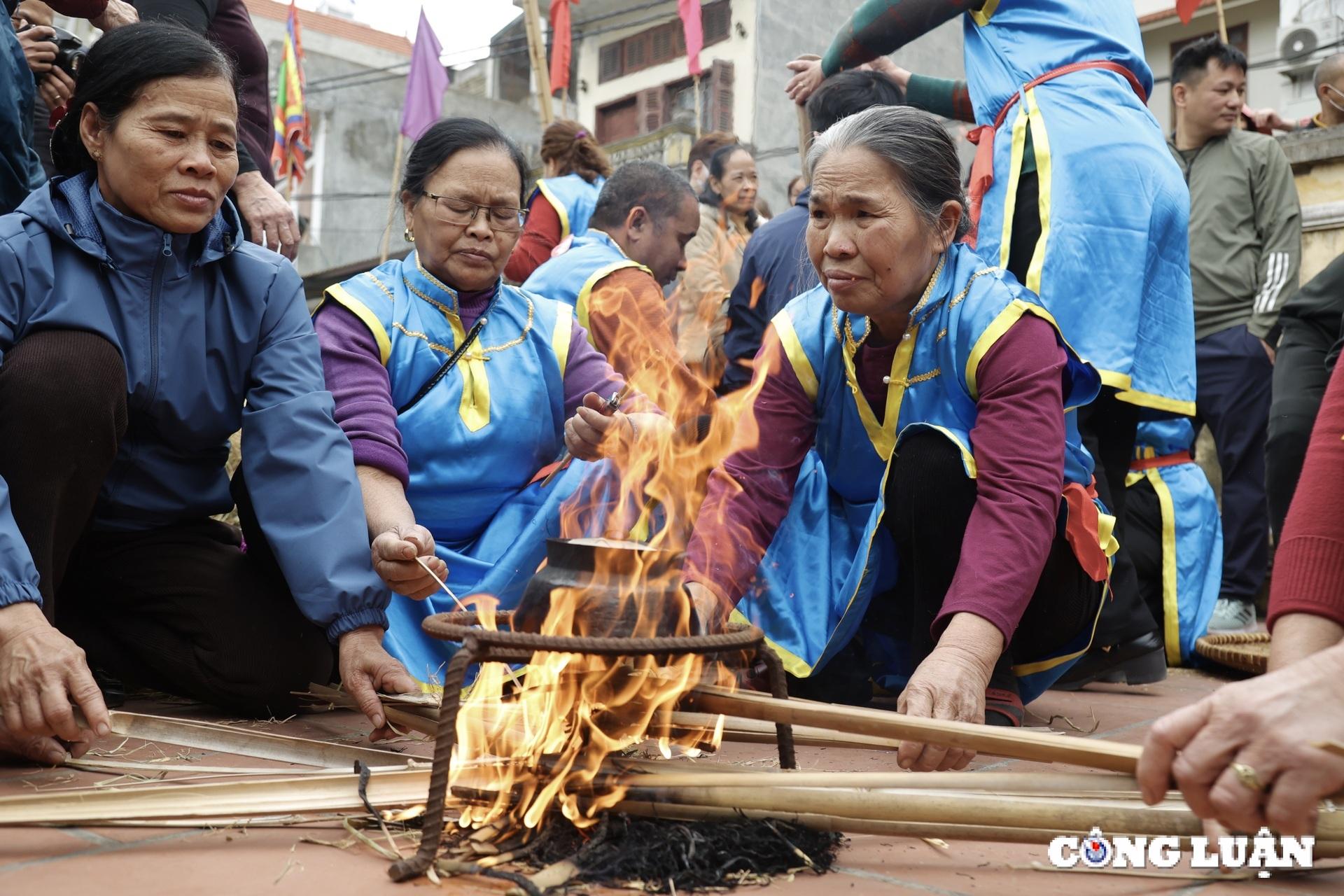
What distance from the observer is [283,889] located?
1781 millimetres

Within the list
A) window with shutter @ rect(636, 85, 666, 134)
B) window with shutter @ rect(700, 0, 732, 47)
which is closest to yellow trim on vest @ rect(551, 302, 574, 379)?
window with shutter @ rect(700, 0, 732, 47)

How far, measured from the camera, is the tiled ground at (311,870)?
5.94 feet

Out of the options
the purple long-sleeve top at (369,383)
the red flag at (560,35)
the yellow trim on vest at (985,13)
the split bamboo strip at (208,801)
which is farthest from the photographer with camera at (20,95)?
the red flag at (560,35)

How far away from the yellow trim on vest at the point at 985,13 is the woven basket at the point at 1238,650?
2259mm

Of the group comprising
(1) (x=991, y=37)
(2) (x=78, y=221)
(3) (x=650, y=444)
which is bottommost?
(3) (x=650, y=444)

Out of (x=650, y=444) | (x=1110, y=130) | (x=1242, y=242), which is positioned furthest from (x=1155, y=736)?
(x=1242, y=242)

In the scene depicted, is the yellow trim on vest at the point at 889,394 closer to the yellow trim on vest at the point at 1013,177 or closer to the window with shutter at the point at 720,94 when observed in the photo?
the yellow trim on vest at the point at 1013,177

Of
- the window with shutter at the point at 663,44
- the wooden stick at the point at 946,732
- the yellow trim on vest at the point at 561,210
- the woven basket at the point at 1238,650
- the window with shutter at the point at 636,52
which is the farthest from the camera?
the window with shutter at the point at 636,52

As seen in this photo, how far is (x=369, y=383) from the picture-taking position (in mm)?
3309

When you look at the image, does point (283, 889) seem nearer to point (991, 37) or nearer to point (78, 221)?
point (78, 221)

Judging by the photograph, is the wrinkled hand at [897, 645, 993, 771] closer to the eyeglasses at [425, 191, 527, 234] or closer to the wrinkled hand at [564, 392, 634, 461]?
the wrinkled hand at [564, 392, 634, 461]

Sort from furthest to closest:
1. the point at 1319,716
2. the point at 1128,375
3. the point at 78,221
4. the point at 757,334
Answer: the point at 757,334 → the point at 1128,375 → the point at 78,221 → the point at 1319,716

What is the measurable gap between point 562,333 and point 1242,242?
4191 mm

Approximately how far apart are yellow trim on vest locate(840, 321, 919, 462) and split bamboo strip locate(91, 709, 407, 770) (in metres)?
1.46
